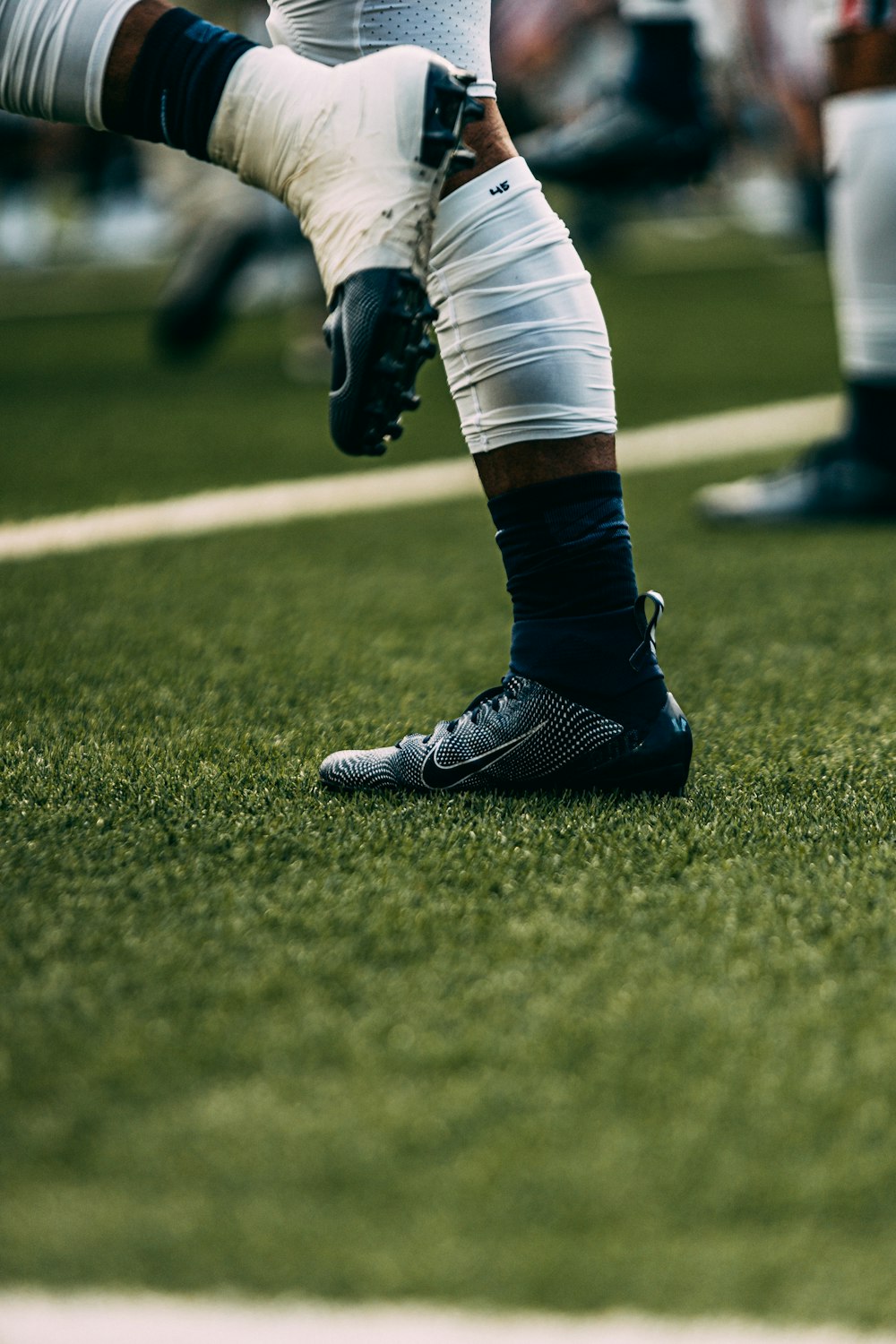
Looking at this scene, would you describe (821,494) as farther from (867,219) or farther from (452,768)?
(452,768)

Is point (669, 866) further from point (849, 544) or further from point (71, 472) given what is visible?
point (71, 472)

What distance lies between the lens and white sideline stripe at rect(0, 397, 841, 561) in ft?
9.63

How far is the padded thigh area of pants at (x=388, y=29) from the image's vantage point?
4.75 ft

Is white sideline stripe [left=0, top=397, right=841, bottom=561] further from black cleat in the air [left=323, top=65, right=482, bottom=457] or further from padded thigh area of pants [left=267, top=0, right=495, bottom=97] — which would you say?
black cleat in the air [left=323, top=65, right=482, bottom=457]

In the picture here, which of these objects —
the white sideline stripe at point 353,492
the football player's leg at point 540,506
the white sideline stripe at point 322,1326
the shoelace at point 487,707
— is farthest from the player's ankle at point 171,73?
the white sideline stripe at point 353,492

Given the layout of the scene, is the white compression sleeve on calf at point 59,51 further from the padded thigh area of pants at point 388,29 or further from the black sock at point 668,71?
the black sock at point 668,71

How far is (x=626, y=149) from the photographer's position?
3.20 metres

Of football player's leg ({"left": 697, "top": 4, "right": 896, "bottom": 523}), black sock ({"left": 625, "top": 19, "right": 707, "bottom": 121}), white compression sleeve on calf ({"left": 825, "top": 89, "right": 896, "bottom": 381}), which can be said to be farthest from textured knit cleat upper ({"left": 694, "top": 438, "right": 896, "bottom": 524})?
black sock ({"left": 625, "top": 19, "right": 707, "bottom": 121})

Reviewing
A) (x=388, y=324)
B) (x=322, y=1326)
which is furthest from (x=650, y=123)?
(x=322, y=1326)

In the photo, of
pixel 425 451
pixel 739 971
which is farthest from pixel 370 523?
pixel 739 971

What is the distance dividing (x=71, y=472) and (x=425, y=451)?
0.82m

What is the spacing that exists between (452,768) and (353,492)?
199 centimetres

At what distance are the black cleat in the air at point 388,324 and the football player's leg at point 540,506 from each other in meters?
0.12

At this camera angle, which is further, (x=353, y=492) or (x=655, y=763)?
(x=353, y=492)
